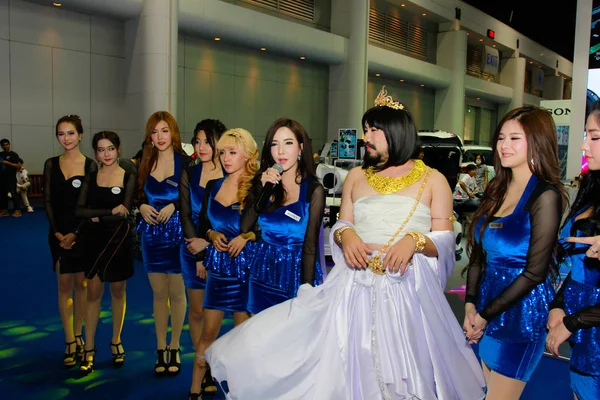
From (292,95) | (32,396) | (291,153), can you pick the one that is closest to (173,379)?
(32,396)

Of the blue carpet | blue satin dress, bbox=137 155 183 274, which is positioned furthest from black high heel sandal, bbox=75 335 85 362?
blue satin dress, bbox=137 155 183 274

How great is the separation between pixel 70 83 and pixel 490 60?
2010 centimetres

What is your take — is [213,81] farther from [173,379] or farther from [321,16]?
[173,379]

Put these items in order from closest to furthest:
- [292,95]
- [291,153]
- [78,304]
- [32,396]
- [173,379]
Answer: [291,153] < [32,396] < [173,379] < [78,304] < [292,95]

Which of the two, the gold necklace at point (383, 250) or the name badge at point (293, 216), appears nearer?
the gold necklace at point (383, 250)

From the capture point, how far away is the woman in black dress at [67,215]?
3.65 meters

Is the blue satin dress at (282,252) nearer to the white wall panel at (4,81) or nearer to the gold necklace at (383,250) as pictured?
the gold necklace at (383,250)

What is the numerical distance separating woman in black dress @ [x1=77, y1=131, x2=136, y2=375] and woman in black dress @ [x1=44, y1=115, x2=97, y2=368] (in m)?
0.08

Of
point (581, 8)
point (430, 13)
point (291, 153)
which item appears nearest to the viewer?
point (291, 153)

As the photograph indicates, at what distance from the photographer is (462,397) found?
209 cm

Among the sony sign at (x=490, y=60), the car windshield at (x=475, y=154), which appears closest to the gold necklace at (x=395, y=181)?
the car windshield at (x=475, y=154)

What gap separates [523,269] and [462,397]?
1.73 ft

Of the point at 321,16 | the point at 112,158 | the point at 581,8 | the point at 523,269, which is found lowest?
the point at 523,269

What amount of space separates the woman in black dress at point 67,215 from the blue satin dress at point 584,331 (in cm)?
290
